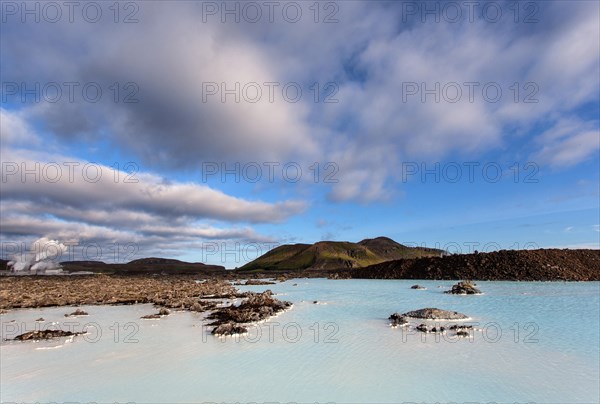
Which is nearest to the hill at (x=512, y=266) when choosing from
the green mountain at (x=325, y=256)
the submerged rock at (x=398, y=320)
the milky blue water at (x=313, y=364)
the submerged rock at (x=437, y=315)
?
the milky blue water at (x=313, y=364)

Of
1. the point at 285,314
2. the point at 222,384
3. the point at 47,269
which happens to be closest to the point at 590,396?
the point at 222,384

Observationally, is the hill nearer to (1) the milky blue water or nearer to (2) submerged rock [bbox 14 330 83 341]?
(1) the milky blue water

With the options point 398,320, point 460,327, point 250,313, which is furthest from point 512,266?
point 250,313

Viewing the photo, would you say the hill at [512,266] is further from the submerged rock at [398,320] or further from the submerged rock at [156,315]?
the submerged rock at [156,315]

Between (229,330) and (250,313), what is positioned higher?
(250,313)

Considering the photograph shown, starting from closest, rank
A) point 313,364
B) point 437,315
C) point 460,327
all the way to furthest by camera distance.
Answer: point 313,364 → point 460,327 → point 437,315

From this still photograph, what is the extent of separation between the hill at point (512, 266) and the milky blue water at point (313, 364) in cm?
3855

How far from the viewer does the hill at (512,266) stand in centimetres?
5134

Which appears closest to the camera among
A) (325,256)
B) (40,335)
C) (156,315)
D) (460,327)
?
(40,335)

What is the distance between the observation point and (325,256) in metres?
133

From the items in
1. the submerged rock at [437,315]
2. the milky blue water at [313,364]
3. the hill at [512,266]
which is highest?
the hill at [512,266]

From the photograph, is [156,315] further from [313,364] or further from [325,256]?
[325,256]

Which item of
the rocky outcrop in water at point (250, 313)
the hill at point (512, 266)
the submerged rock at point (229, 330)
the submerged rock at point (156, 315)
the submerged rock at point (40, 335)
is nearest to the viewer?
the submerged rock at point (40, 335)

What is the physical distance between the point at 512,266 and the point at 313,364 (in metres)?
53.6
